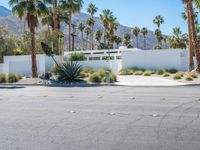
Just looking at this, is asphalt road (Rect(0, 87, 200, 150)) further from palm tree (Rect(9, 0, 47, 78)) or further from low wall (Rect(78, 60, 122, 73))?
low wall (Rect(78, 60, 122, 73))

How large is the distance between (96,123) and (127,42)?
299 feet

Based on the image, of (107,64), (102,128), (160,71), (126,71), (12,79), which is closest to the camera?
(102,128)

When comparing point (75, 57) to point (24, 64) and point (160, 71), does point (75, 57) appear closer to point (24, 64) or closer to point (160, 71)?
point (24, 64)

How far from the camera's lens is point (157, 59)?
45.3 metres

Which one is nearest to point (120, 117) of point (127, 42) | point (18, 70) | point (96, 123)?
point (96, 123)

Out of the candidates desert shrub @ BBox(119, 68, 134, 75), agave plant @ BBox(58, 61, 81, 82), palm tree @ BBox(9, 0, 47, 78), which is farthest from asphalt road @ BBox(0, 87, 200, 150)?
desert shrub @ BBox(119, 68, 134, 75)

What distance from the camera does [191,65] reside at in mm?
41250

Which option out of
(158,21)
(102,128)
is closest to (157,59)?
(102,128)

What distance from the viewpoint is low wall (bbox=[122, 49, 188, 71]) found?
1751 inches

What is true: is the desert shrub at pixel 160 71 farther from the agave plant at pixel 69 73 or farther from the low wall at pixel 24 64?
the low wall at pixel 24 64

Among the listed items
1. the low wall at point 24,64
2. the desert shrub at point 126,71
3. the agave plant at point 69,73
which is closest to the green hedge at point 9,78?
the agave plant at point 69,73

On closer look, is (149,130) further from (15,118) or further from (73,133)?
(15,118)

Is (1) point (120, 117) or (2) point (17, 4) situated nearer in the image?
(1) point (120, 117)

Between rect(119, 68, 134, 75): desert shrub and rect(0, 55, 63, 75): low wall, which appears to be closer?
rect(119, 68, 134, 75): desert shrub
